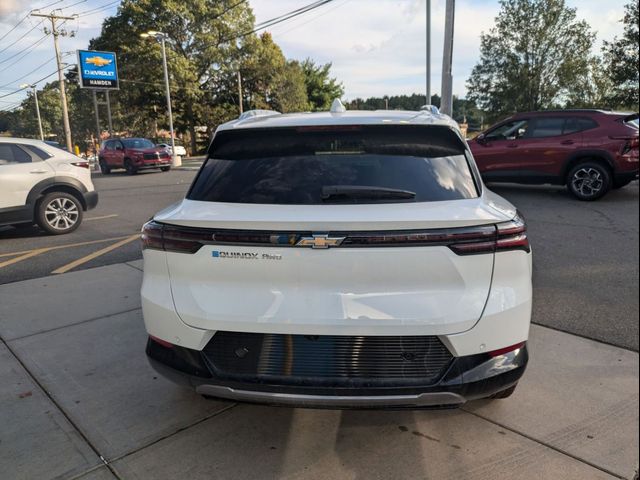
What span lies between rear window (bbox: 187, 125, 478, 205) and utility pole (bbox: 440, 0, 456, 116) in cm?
1164

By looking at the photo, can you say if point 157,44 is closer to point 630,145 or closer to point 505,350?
point 630,145

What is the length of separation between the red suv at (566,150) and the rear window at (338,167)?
8.83 m

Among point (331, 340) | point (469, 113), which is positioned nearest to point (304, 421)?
point (331, 340)

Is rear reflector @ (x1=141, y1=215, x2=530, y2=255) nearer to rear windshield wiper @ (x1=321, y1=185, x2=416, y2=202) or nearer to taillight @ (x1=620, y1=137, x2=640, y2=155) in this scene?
rear windshield wiper @ (x1=321, y1=185, x2=416, y2=202)

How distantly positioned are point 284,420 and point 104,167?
78.4 feet

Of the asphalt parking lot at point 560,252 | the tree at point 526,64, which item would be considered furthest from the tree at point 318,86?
the asphalt parking lot at point 560,252

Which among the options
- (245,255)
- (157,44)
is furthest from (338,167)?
(157,44)

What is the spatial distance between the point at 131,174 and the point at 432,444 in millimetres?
22760

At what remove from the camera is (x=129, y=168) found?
2264cm

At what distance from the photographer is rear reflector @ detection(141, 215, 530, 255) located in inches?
77.6

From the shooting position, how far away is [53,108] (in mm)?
9141

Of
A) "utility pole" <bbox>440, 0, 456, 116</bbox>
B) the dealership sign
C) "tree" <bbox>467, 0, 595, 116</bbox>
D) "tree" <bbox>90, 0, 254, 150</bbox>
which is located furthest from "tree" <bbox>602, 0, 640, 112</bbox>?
the dealership sign

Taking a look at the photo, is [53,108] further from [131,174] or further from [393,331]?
[131,174]

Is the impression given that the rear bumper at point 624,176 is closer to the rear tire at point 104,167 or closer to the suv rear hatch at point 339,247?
the suv rear hatch at point 339,247
